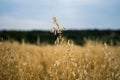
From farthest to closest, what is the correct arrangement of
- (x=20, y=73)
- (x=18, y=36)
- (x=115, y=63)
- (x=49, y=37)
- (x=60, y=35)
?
(x=49, y=37), (x=18, y=36), (x=20, y=73), (x=115, y=63), (x=60, y=35)

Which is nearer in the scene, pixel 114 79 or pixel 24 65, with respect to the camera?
pixel 114 79

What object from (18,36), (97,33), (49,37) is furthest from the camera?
(97,33)

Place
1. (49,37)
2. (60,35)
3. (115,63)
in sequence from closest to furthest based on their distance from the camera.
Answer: (60,35) → (115,63) → (49,37)

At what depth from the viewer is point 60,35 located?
2.96 meters

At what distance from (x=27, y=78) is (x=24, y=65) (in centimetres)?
26

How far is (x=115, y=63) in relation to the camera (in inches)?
125

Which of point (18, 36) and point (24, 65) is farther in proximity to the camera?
point (18, 36)

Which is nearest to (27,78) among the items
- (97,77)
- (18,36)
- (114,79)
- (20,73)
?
(20,73)

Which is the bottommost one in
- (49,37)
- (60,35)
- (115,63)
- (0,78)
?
(49,37)

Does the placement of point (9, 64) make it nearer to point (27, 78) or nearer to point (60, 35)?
point (27, 78)

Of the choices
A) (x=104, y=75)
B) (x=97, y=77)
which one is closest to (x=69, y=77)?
(x=97, y=77)

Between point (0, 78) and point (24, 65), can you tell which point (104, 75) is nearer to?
point (24, 65)

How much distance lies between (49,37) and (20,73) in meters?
24.8

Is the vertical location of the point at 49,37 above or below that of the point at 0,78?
below
